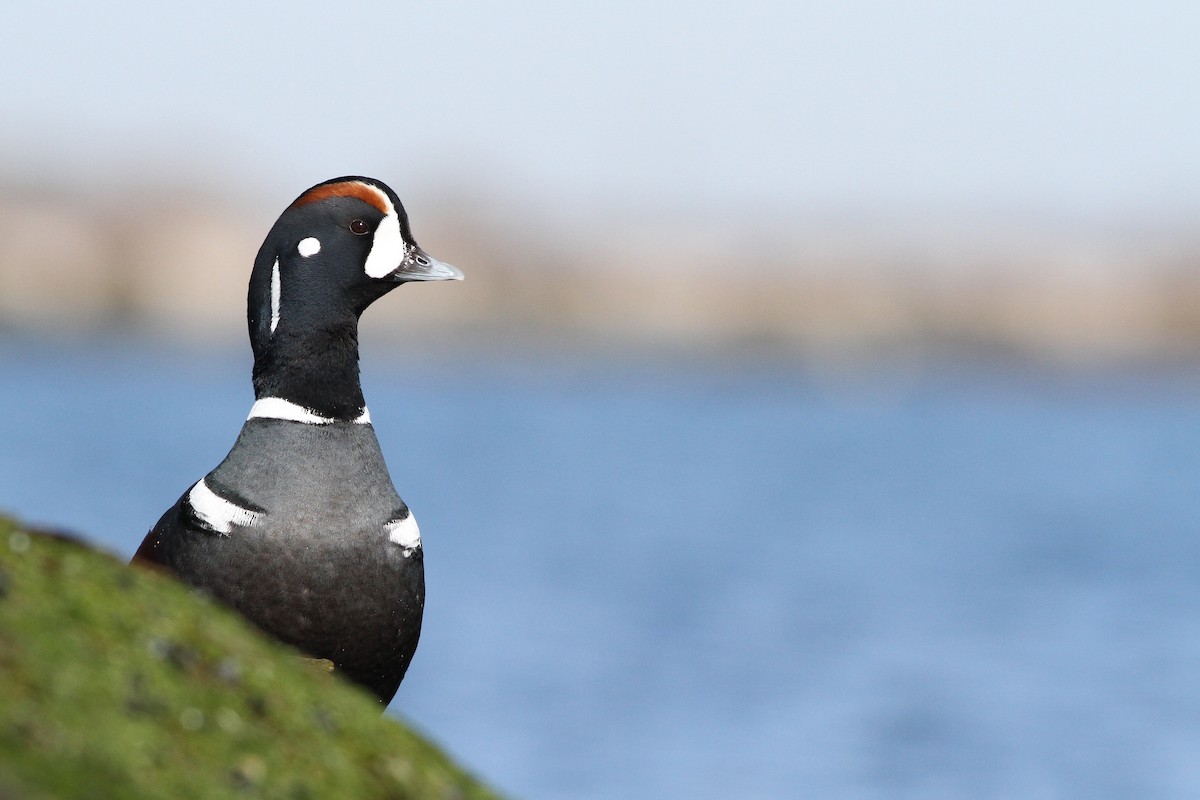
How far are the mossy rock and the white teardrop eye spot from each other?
2.29 meters

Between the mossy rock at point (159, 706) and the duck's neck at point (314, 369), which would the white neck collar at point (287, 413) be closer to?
the duck's neck at point (314, 369)

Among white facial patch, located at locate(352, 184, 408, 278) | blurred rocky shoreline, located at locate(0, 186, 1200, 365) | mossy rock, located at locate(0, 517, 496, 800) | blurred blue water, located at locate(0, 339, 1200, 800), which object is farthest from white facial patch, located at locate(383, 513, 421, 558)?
blurred rocky shoreline, located at locate(0, 186, 1200, 365)

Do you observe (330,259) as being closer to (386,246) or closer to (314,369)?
(386,246)

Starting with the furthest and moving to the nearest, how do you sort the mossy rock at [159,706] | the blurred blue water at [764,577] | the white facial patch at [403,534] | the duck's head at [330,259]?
the blurred blue water at [764,577] → the duck's head at [330,259] → the white facial patch at [403,534] → the mossy rock at [159,706]

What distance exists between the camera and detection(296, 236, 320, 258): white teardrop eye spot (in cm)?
627

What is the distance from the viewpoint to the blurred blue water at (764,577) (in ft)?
58.2

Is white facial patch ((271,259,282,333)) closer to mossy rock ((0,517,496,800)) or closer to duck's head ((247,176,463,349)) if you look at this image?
duck's head ((247,176,463,349))

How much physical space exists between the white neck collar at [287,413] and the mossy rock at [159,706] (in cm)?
189

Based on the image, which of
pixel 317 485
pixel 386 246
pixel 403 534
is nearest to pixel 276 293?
pixel 386 246

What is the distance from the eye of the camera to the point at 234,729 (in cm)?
361

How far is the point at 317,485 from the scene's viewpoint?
5.88 m

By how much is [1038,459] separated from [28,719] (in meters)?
52.9

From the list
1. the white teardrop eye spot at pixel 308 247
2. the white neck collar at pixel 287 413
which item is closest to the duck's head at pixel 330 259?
the white teardrop eye spot at pixel 308 247

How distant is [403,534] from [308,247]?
1136 millimetres
